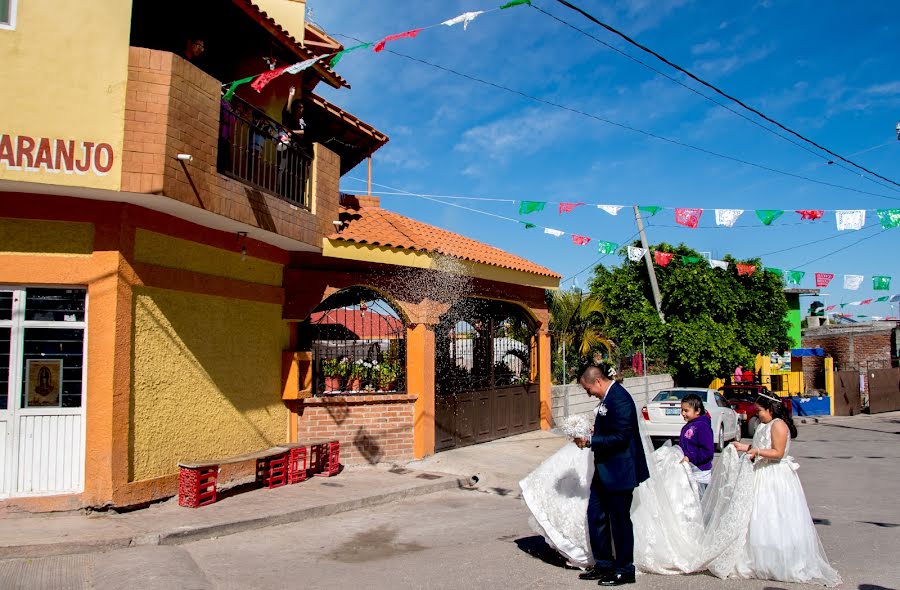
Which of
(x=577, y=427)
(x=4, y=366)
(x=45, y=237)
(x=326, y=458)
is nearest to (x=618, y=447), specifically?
(x=577, y=427)

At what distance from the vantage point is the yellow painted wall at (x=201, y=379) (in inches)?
313

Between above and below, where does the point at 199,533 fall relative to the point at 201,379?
below

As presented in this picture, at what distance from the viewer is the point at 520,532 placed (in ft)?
23.9

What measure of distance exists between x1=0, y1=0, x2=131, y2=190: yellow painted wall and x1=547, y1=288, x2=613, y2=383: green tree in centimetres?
1501

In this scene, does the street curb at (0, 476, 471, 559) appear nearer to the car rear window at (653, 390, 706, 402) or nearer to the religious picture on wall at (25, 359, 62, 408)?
the religious picture on wall at (25, 359, 62, 408)

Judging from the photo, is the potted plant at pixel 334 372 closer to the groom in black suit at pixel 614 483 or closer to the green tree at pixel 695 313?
the groom in black suit at pixel 614 483

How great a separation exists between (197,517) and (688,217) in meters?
10.8

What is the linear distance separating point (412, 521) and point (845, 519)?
5073mm

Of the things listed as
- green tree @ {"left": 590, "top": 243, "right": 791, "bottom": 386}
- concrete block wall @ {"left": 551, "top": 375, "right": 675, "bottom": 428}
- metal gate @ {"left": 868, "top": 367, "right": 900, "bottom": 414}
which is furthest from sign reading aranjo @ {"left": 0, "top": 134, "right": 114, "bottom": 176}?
metal gate @ {"left": 868, "top": 367, "right": 900, "bottom": 414}

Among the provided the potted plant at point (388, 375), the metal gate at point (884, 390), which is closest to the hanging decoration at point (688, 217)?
the potted plant at point (388, 375)

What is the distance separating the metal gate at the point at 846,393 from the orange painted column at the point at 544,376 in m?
18.1

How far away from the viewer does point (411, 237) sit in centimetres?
1205

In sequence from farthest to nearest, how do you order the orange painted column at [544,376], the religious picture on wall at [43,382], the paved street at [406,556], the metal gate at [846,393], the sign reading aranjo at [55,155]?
the metal gate at [846,393], the orange painted column at [544,376], the religious picture on wall at [43,382], the sign reading aranjo at [55,155], the paved street at [406,556]

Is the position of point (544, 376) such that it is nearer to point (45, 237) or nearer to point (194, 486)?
point (194, 486)
